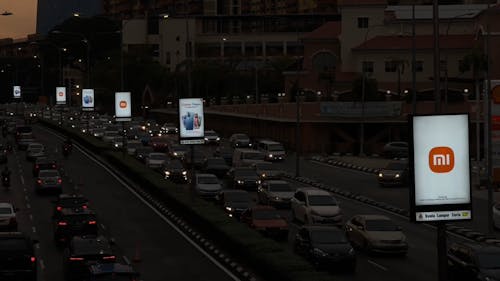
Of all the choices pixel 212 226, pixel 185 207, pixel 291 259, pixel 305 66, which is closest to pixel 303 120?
pixel 305 66

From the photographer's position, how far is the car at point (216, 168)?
60781 millimetres

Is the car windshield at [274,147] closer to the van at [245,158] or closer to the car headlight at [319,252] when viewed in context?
the van at [245,158]

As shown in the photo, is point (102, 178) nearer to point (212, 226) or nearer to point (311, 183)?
point (311, 183)

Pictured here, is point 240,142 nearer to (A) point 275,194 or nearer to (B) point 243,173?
(B) point 243,173

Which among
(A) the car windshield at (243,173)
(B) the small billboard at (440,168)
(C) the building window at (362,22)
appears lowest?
(A) the car windshield at (243,173)

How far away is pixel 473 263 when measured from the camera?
90.4 ft

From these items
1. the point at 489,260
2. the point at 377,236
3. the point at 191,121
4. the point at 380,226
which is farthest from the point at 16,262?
the point at 191,121

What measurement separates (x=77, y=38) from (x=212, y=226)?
457ft

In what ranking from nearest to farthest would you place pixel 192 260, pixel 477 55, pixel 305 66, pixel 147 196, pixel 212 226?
pixel 192 260, pixel 212 226, pixel 147 196, pixel 477 55, pixel 305 66

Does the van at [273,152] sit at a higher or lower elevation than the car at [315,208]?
higher

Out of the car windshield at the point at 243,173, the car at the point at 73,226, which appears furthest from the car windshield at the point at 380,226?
the car windshield at the point at 243,173

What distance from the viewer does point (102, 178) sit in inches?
2366

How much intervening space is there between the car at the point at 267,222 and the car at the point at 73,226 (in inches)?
231

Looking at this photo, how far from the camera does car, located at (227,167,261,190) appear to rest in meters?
53.2
